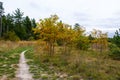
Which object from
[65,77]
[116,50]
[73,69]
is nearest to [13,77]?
[65,77]

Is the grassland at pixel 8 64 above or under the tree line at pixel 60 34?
under

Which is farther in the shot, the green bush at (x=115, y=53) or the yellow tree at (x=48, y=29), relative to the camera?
the green bush at (x=115, y=53)

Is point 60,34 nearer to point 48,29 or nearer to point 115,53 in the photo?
point 48,29

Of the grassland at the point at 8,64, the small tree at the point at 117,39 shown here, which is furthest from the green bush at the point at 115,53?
the grassland at the point at 8,64

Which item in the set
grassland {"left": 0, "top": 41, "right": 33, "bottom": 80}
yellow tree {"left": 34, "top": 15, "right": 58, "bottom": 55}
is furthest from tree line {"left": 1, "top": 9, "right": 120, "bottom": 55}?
grassland {"left": 0, "top": 41, "right": 33, "bottom": 80}

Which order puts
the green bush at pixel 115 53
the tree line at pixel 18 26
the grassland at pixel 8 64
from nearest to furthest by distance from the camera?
the grassland at pixel 8 64 < the green bush at pixel 115 53 < the tree line at pixel 18 26

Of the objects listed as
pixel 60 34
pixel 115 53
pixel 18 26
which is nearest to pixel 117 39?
pixel 115 53

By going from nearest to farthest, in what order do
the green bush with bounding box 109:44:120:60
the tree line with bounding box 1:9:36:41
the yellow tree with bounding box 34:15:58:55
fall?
the yellow tree with bounding box 34:15:58:55
the green bush with bounding box 109:44:120:60
the tree line with bounding box 1:9:36:41

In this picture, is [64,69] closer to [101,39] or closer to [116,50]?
[116,50]

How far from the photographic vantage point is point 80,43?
1596 inches

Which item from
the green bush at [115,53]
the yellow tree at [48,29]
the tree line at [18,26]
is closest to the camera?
the yellow tree at [48,29]

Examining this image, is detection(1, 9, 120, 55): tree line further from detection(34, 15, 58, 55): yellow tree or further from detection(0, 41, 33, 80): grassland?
detection(0, 41, 33, 80): grassland

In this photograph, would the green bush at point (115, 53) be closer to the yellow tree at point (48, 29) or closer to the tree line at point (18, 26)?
the yellow tree at point (48, 29)

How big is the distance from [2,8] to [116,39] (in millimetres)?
38583
